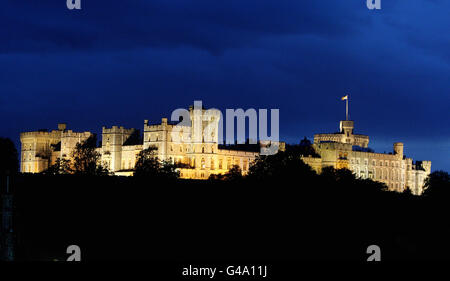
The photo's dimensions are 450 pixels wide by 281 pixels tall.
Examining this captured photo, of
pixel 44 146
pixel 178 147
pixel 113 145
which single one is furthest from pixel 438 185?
pixel 44 146

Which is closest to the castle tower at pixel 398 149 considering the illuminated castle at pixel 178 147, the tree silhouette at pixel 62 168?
the illuminated castle at pixel 178 147

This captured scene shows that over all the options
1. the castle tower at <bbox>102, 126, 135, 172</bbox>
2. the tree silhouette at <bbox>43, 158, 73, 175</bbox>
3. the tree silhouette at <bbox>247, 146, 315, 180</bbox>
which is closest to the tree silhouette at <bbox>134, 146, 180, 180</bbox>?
the castle tower at <bbox>102, 126, 135, 172</bbox>

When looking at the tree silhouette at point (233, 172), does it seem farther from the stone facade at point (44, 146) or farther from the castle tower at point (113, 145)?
the stone facade at point (44, 146)

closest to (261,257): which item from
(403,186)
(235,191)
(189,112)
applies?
(235,191)

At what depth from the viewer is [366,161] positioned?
153375mm

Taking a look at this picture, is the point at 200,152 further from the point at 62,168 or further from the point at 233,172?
the point at 62,168

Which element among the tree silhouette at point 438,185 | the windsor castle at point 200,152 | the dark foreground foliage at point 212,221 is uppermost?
the windsor castle at point 200,152

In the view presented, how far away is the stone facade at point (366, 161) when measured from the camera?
5822 inches

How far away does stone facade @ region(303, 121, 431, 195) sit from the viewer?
485 feet

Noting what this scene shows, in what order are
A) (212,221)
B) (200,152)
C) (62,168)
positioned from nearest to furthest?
(212,221) < (62,168) < (200,152)

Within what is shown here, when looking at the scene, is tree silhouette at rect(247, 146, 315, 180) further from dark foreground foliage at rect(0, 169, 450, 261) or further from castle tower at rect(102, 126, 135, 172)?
castle tower at rect(102, 126, 135, 172)

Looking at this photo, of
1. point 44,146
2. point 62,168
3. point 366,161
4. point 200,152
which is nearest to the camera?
point 62,168

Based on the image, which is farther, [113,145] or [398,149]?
[398,149]

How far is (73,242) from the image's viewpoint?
6869 centimetres
